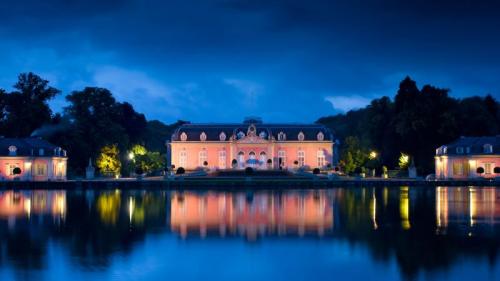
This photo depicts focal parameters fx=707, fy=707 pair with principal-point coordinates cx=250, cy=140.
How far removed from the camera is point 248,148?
8488cm

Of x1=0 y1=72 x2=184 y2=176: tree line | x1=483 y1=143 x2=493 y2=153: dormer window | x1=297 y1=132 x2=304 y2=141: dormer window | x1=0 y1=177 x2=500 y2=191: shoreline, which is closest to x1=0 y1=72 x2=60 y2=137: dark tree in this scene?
x1=0 y1=72 x2=184 y2=176: tree line

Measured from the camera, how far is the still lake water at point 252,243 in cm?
1438

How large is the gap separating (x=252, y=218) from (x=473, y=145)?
4254 centimetres

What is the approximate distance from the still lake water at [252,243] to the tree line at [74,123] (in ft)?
128

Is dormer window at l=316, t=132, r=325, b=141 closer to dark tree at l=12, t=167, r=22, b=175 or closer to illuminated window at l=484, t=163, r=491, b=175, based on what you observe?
illuminated window at l=484, t=163, r=491, b=175

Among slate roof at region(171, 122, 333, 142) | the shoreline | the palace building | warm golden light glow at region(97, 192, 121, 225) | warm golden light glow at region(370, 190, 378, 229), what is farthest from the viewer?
slate roof at region(171, 122, 333, 142)

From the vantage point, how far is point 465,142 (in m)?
63.4

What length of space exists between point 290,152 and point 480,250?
226 ft

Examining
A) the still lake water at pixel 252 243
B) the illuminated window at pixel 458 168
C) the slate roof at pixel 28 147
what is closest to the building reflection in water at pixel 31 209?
the still lake water at pixel 252 243

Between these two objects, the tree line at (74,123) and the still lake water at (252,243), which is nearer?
the still lake water at (252,243)

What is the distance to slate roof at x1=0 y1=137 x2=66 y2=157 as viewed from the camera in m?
61.8

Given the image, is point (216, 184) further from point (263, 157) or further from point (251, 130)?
point (251, 130)

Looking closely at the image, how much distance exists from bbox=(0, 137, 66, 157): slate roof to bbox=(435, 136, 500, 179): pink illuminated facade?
113 ft

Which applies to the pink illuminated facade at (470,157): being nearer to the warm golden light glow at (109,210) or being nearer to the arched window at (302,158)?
the arched window at (302,158)
